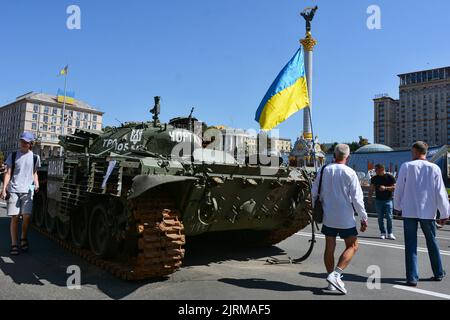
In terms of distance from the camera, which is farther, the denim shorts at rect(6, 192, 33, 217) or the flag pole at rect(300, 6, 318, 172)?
the flag pole at rect(300, 6, 318, 172)

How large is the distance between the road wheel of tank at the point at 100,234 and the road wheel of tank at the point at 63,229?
0.80 metres

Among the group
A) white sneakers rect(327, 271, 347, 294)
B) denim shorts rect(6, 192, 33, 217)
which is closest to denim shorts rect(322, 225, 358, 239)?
white sneakers rect(327, 271, 347, 294)

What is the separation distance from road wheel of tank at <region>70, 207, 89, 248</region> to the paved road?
31 centimetres

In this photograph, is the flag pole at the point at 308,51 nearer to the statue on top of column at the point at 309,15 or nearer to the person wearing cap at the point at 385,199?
the statue on top of column at the point at 309,15

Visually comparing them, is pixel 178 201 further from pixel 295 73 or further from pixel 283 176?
pixel 295 73

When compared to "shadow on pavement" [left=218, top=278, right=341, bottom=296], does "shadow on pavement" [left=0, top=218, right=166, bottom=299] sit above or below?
below

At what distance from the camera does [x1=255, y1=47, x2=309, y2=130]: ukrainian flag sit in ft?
24.5

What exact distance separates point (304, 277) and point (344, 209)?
1279 mm

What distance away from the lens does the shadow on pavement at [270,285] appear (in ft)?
15.8

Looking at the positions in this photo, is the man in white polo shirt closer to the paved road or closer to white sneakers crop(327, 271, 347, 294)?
the paved road

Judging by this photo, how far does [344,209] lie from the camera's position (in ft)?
15.6
